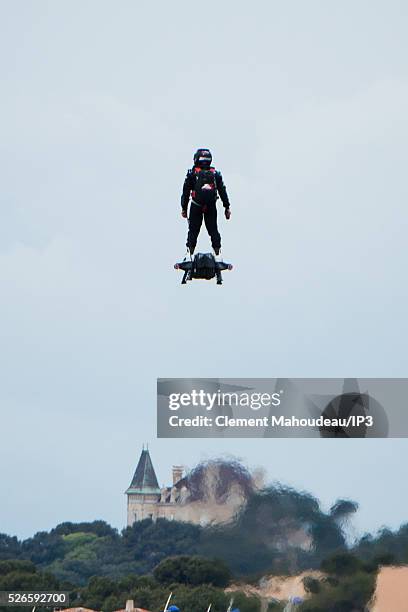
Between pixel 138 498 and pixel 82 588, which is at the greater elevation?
pixel 138 498

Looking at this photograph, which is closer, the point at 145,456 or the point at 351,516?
the point at 351,516

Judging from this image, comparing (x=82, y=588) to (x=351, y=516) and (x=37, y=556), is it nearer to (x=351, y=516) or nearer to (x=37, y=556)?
(x=37, y=556)

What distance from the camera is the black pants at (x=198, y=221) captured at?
49625mm

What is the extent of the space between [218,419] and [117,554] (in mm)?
26264

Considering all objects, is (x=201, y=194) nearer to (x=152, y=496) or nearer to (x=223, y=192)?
(x=223, y=192)

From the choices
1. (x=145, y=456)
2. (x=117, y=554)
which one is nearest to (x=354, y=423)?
(x=117, y=554)

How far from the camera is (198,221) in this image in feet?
163

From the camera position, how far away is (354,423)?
6619 centimetres

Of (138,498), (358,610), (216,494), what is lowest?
(358,610)

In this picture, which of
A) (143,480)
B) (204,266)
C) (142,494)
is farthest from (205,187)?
(143,480)

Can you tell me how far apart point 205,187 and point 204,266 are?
73.3 inches

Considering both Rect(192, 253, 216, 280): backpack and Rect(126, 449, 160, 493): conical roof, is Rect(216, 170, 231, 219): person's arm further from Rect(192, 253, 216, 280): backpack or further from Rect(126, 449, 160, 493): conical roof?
Rect(126, 449, 160, 493): conical roof

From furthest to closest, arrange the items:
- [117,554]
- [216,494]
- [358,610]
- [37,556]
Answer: [37,556], [117,554], [216,494], [358,610]

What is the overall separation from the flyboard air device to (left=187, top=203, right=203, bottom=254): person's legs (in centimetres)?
30
